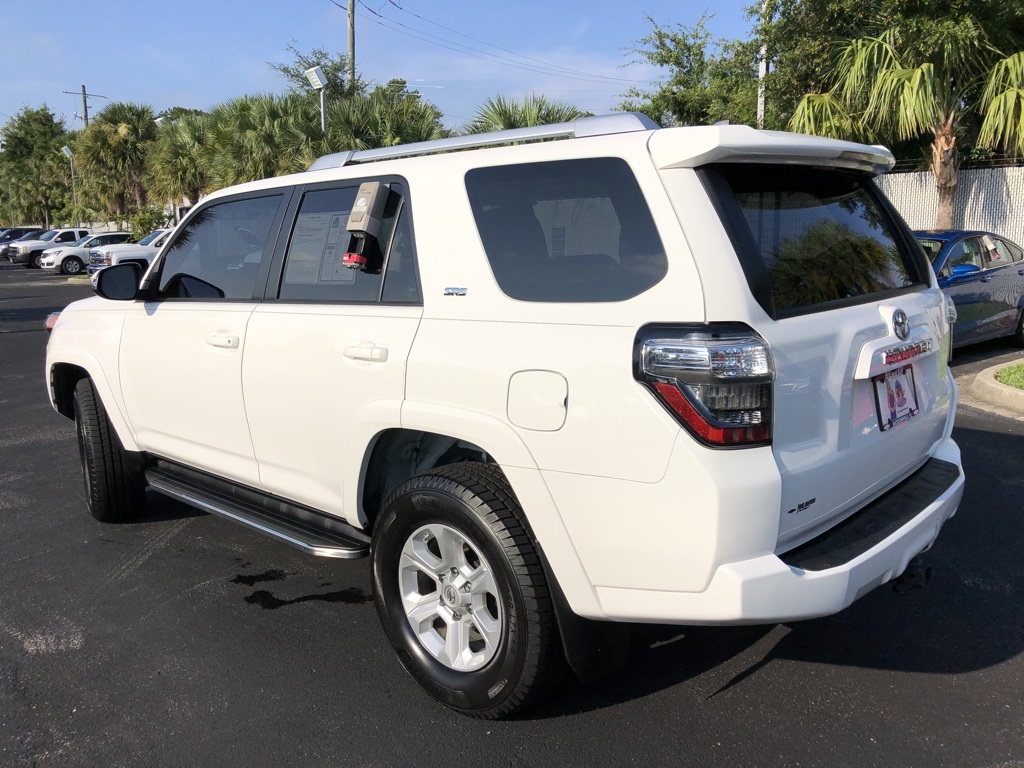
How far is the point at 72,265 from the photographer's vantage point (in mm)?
32844

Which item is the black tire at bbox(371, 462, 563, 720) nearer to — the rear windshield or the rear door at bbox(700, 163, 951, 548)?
the rear door at bbox(700, 163, 951, 548)

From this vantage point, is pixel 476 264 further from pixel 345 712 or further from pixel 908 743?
pixel 908 743

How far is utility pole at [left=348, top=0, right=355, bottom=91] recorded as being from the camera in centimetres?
2299

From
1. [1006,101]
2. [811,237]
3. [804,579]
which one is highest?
[1006,101]

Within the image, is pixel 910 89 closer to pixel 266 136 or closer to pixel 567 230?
pixel 567 230

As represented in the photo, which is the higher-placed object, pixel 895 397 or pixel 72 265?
pixel 895 397

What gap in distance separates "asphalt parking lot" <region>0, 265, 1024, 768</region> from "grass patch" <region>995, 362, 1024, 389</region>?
3517mm

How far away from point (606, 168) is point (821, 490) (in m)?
1.17

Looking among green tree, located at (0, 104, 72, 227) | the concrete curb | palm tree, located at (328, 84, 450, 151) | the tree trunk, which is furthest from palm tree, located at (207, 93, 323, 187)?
green tree, located at (0, 104, 72, 227)

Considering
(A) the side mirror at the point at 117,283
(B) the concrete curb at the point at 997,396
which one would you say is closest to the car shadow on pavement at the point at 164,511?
(A) the side mirror at the point at 117,283

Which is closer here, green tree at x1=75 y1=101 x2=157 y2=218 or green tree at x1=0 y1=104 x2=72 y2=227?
green tree at x1=75 y1=101 x2=157 y2=218

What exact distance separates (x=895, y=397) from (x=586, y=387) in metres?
1.18

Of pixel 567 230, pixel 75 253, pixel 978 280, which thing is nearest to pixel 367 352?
pixel 567 230

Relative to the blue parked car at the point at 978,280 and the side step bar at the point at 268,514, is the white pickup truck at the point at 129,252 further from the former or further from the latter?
the side step bar at the point at 268,514
